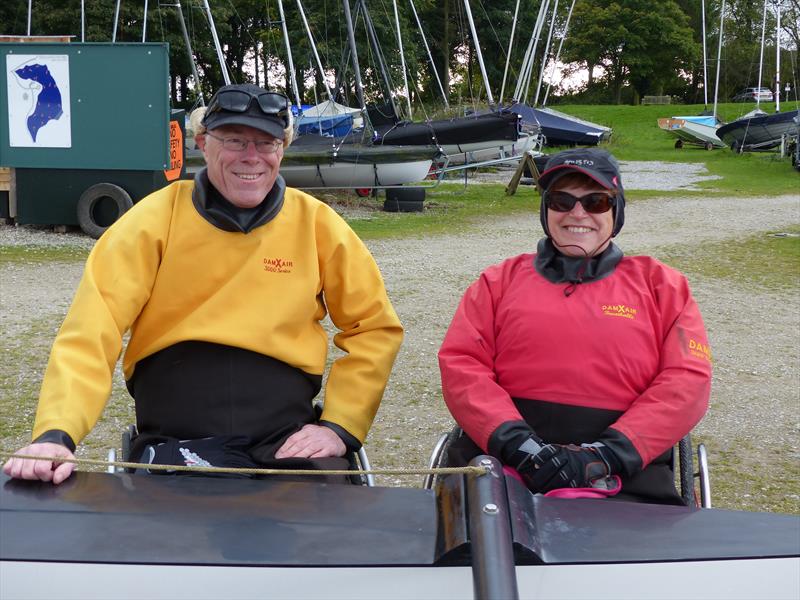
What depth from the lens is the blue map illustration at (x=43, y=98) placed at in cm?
1120

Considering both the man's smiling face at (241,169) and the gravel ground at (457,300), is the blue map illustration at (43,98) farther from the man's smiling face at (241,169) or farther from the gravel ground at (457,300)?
the man's smiling face at (241,169)

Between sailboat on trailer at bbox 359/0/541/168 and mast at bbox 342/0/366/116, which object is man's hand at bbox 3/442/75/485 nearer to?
mast at bbox 342/0/366/116

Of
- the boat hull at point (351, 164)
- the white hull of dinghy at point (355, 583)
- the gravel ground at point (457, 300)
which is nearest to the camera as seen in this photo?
the white hull of dinghy at point (355, 583)

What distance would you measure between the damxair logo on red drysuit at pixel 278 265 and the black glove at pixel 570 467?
0.84 metres

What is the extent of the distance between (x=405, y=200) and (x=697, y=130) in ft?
75.8

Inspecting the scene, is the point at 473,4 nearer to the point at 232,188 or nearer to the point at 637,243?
the point at 637,243

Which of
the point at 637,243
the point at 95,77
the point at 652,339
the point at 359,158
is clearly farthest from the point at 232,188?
the point at 359,158

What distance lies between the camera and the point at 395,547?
1556 mm

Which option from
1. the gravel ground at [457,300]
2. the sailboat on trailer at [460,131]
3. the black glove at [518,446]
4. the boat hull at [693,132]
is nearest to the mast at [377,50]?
the sailboat on trailer at [460,131]

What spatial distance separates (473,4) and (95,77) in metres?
32.2

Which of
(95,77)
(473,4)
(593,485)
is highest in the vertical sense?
(473,4)

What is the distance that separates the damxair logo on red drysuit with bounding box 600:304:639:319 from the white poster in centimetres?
968

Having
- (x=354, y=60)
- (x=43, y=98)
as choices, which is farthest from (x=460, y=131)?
(x=43, y=98)

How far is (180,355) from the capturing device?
2637mm
